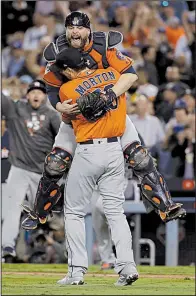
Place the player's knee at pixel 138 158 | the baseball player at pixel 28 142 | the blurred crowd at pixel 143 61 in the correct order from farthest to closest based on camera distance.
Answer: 1. the blurred crowd at pixel 143 61
2. the baseball player at pixel 28 142
3. the player's knee at pixel 138 158

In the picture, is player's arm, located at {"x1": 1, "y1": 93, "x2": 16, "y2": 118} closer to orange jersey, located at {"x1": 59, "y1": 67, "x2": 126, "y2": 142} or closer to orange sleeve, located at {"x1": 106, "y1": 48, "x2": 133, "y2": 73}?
orange jersey, located at {"x1": 59, "y1": 67, "x2": 126, "y2": 142}

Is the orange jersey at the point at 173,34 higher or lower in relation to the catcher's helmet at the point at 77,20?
higher

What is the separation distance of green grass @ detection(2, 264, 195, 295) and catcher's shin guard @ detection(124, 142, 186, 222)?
69 cm

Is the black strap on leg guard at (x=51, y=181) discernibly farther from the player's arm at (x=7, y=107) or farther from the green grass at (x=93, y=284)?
the player's arm at (x=7, y=107)

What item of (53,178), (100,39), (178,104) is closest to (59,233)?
(178,104)

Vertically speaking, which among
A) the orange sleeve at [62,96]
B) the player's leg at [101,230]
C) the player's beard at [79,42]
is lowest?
the player's leg at [101,230]

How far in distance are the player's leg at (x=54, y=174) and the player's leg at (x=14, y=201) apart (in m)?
3.37

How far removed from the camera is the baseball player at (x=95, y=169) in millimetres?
7933

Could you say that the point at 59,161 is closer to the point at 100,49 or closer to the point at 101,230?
the point at 100,49

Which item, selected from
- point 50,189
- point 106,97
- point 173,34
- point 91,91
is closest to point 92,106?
point 106,97

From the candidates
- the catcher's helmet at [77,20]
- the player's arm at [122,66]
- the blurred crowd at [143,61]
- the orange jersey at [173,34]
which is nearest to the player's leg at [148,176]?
the player's arm at [122,66]

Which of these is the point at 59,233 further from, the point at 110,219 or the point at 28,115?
the point at 110,219

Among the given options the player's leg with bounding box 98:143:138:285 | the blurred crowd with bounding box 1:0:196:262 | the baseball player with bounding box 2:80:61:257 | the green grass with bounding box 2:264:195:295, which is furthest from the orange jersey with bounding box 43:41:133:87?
the blurred crowd with bounding box 1:0:196:262

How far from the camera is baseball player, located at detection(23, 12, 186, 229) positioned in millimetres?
7949
